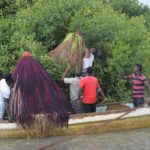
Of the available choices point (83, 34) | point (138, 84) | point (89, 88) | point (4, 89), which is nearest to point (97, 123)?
point (89, 88)

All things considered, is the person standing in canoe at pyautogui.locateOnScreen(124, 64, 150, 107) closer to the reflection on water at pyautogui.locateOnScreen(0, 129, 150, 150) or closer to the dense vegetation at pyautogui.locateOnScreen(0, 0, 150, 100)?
the reflection on water at pyautogui.locateOnScreen(0, 129, 150, 150)

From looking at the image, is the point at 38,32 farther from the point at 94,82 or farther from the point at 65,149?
the point at 65,149

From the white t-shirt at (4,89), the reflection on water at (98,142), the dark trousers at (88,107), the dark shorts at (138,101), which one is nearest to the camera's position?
the reflection on water at (98,142)

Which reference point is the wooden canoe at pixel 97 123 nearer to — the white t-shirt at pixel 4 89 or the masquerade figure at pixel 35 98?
the masquerade figure at pixel 35 98

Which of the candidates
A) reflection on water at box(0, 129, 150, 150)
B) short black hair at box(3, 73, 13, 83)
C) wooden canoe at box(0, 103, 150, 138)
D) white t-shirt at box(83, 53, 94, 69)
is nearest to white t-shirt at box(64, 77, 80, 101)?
wooden canoe at box(0, 103, 150, 138)

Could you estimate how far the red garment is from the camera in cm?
1273

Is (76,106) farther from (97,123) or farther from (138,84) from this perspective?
(138,84)

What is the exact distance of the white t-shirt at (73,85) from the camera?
13078 mm

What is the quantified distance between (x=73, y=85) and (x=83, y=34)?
2.35 metres

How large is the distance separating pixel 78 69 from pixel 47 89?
71.5 inches

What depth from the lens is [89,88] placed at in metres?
12.8

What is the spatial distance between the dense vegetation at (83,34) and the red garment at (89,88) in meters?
1.93

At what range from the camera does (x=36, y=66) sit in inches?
503

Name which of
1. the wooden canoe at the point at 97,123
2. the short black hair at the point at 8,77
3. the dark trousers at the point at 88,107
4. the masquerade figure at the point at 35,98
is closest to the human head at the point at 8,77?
the short black hair at the point at 8,77
